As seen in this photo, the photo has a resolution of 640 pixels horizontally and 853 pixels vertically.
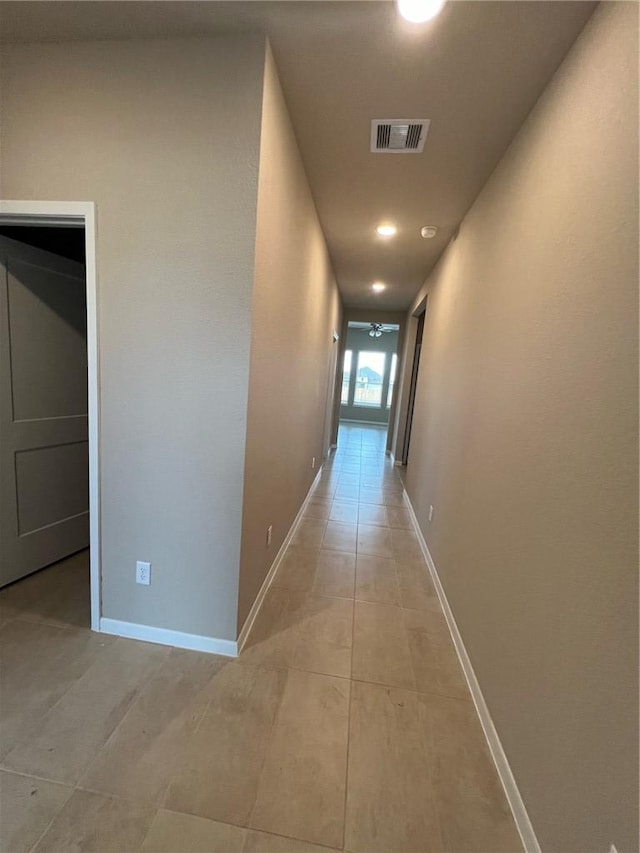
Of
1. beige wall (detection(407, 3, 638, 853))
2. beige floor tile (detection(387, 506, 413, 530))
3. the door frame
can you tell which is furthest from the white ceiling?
→ beige floor tile (detection(387, 506, 413, 530))

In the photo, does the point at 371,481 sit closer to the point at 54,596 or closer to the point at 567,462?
Result: the point at 54,596

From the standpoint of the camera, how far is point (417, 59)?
132cm

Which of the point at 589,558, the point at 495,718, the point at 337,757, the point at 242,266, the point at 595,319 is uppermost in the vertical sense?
the point at 242,266

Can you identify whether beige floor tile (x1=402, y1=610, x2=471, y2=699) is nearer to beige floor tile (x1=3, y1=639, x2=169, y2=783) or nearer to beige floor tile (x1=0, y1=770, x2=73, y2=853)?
beige floor tile (x1=3, y1=639, x2=169, y2=783)

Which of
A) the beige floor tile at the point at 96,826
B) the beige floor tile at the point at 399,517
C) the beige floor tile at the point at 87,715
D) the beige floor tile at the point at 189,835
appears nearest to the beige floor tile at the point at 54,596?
the beige floor tile at the point at 87,715

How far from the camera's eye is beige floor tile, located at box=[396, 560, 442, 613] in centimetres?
217

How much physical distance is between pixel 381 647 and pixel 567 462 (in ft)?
4.48

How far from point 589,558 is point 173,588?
1666 mm

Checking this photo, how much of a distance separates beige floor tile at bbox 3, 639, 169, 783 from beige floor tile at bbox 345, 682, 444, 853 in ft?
3.03

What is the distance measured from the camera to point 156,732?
1.28m

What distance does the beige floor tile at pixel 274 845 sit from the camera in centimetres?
98

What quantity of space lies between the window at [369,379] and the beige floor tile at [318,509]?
6.97 metres

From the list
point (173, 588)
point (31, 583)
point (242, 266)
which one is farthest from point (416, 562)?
point (31, 583)

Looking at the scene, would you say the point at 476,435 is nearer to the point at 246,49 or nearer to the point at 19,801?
the point at 246,49
